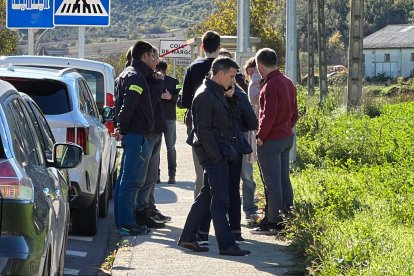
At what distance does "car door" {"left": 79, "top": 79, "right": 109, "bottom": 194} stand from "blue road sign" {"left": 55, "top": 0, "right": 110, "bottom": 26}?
8.41m

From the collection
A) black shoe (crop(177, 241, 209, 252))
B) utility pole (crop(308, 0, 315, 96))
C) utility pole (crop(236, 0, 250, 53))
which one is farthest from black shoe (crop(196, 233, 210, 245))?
utility pole (crop(308, 0, 315, 96))

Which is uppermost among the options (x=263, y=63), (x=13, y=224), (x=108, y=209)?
(x=263, y=63)

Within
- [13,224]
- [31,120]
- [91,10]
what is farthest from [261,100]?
[91,10]

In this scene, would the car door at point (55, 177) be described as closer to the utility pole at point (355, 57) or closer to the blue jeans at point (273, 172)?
the blue jeans at point (273, 172)

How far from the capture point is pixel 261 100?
11703 mm

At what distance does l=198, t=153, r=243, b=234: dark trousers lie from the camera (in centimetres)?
1066

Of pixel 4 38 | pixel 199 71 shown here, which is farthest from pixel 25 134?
pixel 4 38

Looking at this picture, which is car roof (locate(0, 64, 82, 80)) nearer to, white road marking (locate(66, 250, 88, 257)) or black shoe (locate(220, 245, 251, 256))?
white road marking (locate(66, 250, 88, 257))

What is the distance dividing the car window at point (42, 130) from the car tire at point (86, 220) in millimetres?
3264

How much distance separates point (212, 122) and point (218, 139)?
0.54 feet

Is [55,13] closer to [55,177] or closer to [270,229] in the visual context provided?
[270,229]

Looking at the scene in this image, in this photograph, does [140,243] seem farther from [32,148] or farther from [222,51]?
[32,148]

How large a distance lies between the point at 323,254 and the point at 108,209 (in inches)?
234

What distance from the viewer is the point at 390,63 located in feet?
370
